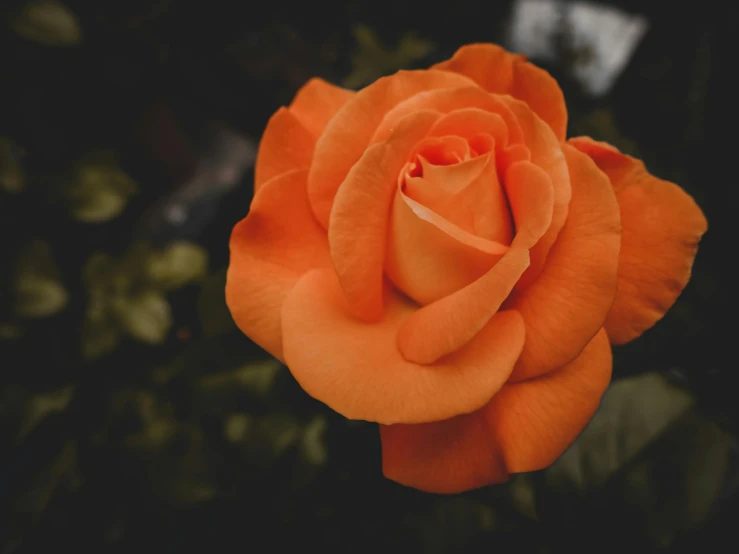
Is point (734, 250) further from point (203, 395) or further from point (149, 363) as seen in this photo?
A: point (149, 363)

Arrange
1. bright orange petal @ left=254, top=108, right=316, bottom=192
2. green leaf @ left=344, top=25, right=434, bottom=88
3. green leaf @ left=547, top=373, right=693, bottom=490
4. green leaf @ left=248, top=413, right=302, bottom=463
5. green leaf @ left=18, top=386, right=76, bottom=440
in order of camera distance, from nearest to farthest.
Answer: bright orange petal @ left=254, top=108, right=316, bottom=192
green leaf @ left=547, top=373, right=693, bottom=490
green leaf @ left=248, top=413, right=302, bottom=463
green leaf @ left=18, top=386, right=76, bottom=440
green leaf @ left=344, top=25, right=434, bottom=88

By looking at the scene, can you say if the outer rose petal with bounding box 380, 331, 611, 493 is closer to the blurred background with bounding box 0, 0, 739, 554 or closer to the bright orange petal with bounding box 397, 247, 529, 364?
the bright orange petal with bounding box 397, 247, 529, 364

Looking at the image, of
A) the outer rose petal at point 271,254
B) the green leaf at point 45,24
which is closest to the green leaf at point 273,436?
the outer rose petal at point 271,254

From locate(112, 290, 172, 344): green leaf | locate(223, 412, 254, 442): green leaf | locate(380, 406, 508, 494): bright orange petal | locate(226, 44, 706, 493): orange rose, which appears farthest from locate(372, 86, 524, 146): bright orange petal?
locate(112, 290, 172, 344): green leaf

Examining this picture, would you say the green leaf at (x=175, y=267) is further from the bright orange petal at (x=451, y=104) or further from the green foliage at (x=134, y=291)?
the bright orange petal at (x=451, y=104)

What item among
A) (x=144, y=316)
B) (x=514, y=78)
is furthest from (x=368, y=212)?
(x=144, y=316)

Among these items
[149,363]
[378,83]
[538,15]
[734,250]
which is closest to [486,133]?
[378,83]
